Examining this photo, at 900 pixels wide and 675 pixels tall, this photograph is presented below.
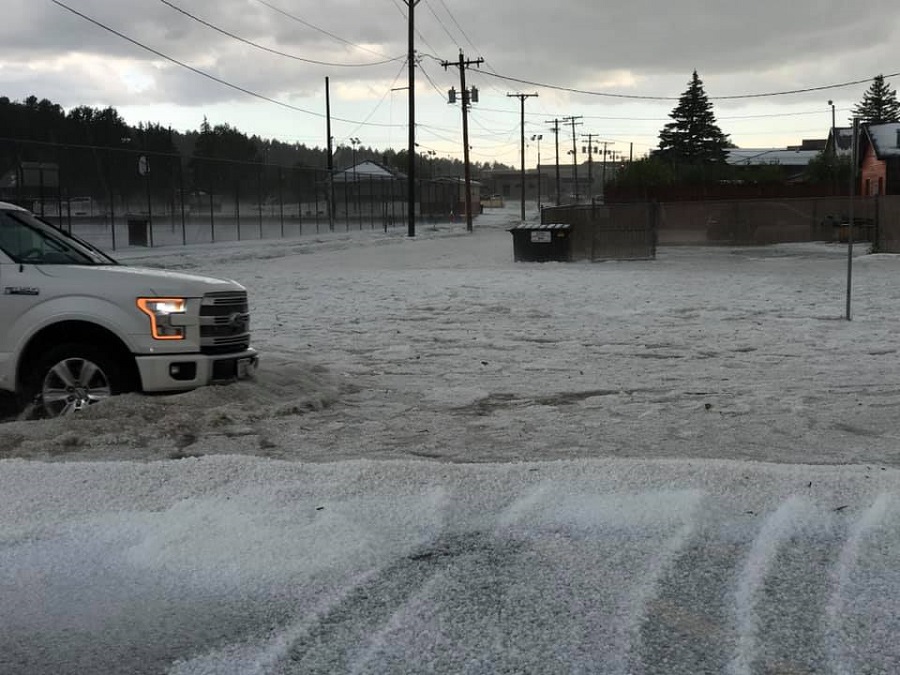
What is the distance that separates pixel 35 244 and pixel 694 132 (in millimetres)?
97726

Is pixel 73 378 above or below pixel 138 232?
below

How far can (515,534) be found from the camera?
Result: 194 inches

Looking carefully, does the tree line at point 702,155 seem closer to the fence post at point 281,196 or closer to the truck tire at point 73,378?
the fence post at point 281,196

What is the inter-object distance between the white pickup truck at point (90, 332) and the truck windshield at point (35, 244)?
0.09 ft

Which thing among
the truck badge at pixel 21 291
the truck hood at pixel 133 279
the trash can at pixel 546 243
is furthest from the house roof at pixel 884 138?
the truck badge at pixel 21 291

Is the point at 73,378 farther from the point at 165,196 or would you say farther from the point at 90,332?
the point at 165,196

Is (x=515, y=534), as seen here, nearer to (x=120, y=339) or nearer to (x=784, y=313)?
(x=120, y=339)

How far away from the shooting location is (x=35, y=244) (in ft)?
26.3

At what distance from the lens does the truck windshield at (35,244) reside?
784 centimetres

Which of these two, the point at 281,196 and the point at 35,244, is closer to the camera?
the point at 35,244

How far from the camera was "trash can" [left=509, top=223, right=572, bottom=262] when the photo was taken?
26562 mm

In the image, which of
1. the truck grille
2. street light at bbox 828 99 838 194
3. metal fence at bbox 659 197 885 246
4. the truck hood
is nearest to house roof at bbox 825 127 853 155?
street light at bbox 828 99 838 194

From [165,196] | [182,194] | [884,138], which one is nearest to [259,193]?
[182,194]

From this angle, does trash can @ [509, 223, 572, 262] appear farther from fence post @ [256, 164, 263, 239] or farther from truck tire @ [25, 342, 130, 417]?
truck tire @ [25, 342, 130, 417]
